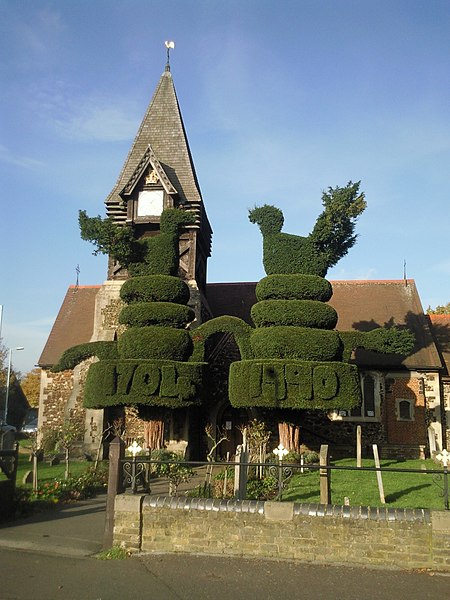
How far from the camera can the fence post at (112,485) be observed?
8.80 meters

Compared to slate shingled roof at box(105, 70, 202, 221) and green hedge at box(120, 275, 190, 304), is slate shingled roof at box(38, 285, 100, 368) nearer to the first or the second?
slate shingled roof at box(105, 70, 202, 221)

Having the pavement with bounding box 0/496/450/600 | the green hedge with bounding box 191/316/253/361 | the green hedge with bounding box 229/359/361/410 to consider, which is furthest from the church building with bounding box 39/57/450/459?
the pavement with bounding box 0/496/450/600

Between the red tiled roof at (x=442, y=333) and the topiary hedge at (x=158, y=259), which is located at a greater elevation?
the topiary hedge at (x=158, y=259)

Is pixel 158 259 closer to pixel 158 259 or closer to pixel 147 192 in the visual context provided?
pixel 158 259

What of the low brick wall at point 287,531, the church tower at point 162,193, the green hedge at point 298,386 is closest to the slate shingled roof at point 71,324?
the church tower at point 162,193

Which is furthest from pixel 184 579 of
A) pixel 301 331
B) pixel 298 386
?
pixel 301 331

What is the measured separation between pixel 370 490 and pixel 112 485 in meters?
6.89

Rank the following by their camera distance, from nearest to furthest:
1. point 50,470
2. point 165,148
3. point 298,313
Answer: point 50,470
point 298,313
point 165,148

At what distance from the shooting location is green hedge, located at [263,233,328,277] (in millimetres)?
20031

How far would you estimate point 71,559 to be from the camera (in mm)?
8312

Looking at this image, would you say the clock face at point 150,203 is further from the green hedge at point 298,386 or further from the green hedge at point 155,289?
the green hedge at point 298,386

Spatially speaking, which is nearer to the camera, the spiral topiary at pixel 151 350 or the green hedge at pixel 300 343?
the green hedge at pixel 300 343

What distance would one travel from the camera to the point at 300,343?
18672 millimetres

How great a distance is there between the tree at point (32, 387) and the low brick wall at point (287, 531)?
4854 cm
